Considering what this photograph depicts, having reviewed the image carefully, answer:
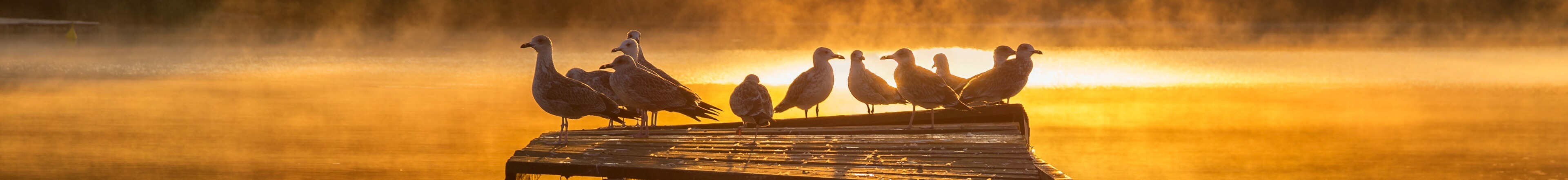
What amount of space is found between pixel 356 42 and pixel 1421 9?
36.9m

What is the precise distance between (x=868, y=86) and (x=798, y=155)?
266cm

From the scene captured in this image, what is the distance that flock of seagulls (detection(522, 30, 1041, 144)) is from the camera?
10.0 meters

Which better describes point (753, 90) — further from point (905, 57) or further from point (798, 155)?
point (905, 57)

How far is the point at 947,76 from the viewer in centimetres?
1248

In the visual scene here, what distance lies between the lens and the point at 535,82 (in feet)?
34.3

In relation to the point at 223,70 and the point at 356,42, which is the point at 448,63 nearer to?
the point at 223,70

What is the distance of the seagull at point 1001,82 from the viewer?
11172 mm

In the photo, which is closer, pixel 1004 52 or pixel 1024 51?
pixel 1024 51

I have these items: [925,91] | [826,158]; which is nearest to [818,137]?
[826,158]

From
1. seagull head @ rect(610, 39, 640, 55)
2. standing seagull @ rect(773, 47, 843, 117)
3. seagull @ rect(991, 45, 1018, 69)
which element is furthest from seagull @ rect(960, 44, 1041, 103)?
seagull head @ rect(610, 39, 640, 55)

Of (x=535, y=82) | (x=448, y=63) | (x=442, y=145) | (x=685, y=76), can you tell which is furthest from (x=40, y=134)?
(x=448, y=63)

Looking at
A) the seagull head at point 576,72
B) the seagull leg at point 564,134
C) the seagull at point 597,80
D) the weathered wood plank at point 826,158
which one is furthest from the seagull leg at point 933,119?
the seagull head at point 576,72

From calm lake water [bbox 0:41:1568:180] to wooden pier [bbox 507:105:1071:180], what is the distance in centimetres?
226

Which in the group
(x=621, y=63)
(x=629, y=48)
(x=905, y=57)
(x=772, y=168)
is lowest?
(x=772, y=168)
